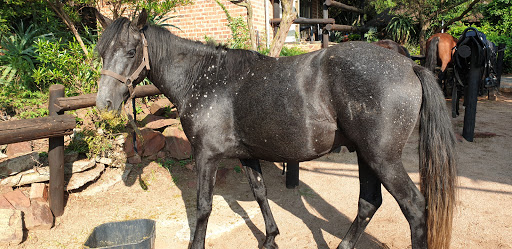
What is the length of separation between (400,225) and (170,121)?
3641 millimetres

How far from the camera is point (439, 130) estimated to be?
2.28 metres

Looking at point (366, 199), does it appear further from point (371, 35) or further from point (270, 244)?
point (371, 35)

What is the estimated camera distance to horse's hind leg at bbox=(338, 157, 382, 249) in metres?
2.84

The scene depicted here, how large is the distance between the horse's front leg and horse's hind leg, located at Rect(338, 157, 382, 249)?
123cm

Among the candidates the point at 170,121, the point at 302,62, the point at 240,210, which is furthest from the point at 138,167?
the point at 302,62

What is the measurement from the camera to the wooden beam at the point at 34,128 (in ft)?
10.4

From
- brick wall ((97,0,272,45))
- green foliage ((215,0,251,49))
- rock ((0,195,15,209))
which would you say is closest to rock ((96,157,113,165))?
rock ((0,195,15,209))

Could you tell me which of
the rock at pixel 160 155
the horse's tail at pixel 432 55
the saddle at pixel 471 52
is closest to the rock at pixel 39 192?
the rock at pixel 160 155

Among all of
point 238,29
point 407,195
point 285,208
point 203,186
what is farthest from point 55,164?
point 238,29

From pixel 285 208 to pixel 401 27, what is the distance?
14.3 m

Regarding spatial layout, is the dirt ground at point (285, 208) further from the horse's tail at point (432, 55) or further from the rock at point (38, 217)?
the horse's tail at point (432, 55)

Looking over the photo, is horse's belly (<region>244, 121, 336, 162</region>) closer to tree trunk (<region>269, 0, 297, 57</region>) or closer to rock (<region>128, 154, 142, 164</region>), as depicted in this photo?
rock (<region>128, 154, 142, 164</region>)

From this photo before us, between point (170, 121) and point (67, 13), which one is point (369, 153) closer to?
point (170, 121)

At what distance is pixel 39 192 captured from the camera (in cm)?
374
